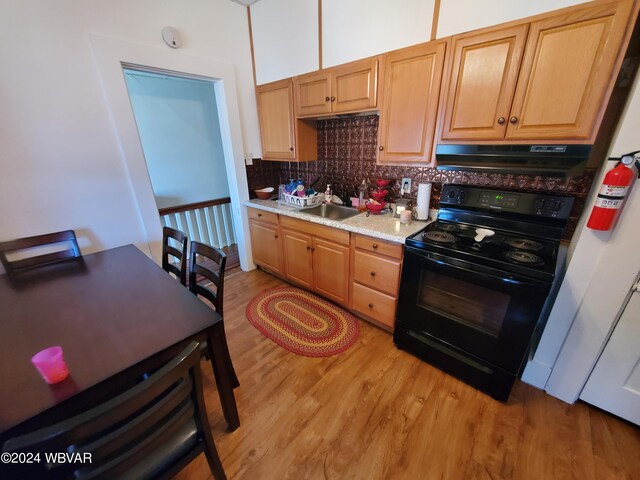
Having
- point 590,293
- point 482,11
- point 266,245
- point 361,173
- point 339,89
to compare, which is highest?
point 482,11

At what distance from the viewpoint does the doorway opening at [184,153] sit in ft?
9.89

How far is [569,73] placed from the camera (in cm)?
122

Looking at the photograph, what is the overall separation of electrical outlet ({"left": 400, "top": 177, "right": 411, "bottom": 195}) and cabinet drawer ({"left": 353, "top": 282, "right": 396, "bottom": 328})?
89 cm

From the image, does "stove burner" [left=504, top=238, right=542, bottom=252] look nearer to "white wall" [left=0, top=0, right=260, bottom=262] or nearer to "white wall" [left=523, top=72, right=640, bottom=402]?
"white wall" [left=523, top=72, right=640, bottom=402]

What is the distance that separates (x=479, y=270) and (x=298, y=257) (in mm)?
1562

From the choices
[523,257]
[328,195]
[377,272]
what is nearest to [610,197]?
[523,257]

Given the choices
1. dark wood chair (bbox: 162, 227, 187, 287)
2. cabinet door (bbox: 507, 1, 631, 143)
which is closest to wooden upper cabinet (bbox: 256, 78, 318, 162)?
dark wood chair (bbox: 162, 227, 187, 287)

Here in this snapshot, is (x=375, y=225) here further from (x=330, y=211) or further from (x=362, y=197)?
(x=330, y=211)

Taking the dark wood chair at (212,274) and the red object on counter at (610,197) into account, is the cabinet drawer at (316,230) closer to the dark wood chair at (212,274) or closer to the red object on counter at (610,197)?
the dark wood chair at (212,274)

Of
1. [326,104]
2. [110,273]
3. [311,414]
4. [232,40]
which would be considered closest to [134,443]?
[311,414]

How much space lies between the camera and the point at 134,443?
2.76 feet

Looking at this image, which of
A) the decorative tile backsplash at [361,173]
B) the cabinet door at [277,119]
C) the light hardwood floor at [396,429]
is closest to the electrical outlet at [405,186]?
the decorative tile backsplash at [361,173]

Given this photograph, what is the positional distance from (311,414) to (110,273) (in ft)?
4.75

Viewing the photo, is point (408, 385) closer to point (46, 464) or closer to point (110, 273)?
point (46, 464)
